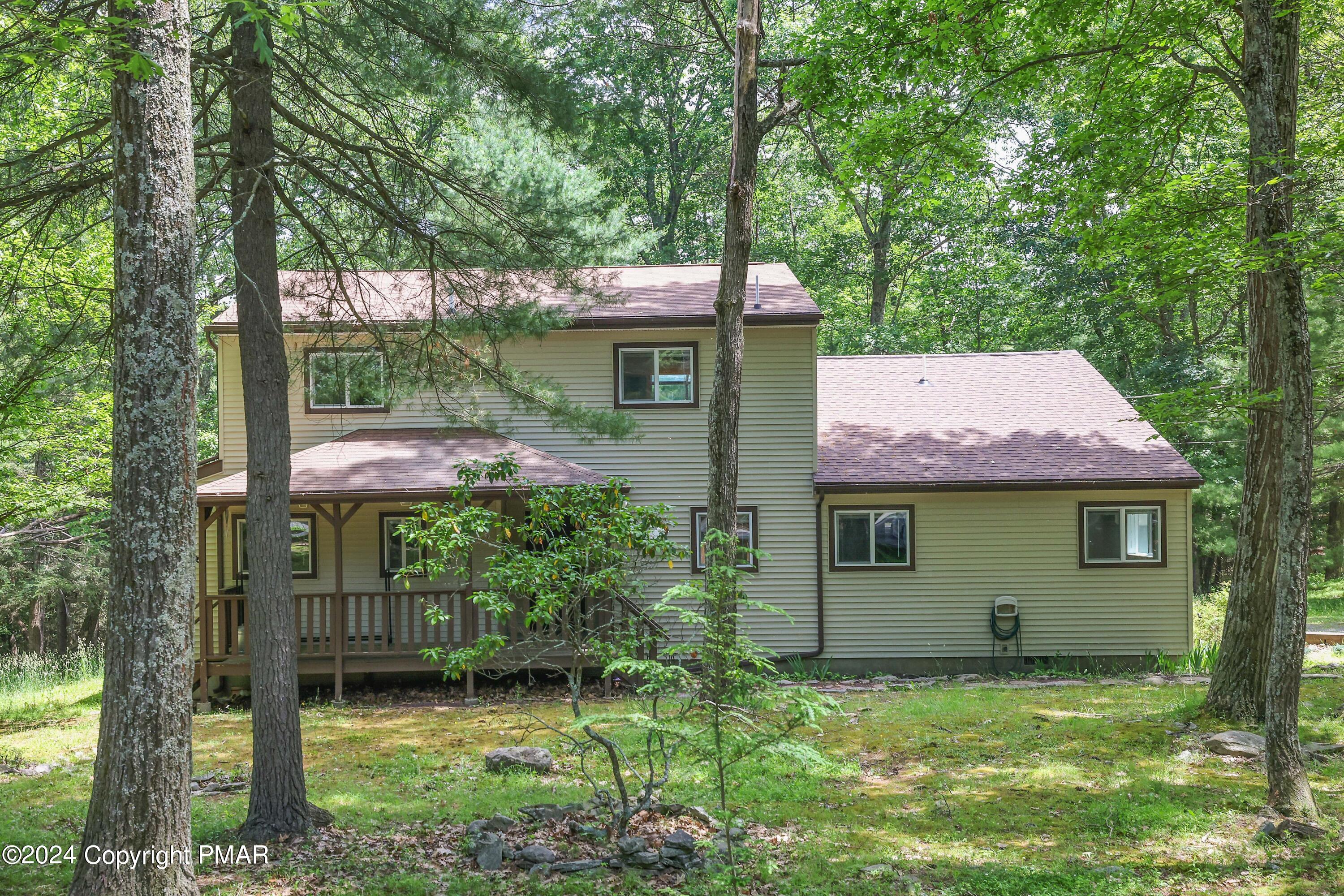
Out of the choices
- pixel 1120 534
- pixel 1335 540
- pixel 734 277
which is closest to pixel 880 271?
pixel 1120 534

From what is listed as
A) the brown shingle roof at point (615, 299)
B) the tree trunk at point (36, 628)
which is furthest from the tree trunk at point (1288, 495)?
the tree trunk at point (36, 628)

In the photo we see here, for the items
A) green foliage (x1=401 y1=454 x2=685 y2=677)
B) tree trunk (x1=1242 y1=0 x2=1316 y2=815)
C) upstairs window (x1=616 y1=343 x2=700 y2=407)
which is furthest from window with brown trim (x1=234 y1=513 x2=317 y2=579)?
tree trunk (x1=1242 y1=0 x2=1316 y2=815)

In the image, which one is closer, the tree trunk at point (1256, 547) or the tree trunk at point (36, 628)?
the tree trunk at point (1256, 547)

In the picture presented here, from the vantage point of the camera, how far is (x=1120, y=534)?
45.2ft

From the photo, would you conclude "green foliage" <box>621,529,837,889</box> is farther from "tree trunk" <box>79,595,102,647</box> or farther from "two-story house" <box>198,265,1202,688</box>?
"tree trunk" <box>79,595,102,647</box>

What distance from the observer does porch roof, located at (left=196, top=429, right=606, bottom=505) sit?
37.7 ft

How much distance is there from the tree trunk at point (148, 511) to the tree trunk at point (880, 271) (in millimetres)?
22861

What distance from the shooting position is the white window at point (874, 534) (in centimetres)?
1387

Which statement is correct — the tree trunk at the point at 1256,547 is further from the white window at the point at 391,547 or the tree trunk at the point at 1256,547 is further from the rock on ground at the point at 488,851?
the white window at the point at 391,547

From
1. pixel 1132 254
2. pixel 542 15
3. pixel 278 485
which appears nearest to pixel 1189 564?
pixel 1132 254

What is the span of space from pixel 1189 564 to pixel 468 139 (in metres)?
16.8

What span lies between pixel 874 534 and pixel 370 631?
7678mm

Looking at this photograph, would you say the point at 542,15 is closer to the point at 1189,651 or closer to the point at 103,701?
the point at 103,701

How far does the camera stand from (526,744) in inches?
372
